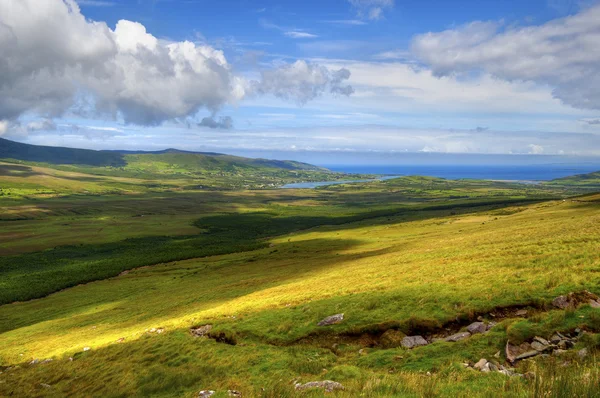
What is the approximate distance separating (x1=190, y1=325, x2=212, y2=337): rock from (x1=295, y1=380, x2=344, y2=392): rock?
15748 millimetres

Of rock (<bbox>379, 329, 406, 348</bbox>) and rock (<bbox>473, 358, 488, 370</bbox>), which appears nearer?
rock (<bbox>473, 358, 488, 370</bbox>)

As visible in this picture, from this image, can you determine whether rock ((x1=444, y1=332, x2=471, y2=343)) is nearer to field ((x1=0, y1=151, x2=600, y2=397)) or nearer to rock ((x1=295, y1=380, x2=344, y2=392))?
field ((x1=0, y1=151, x2=600, y2=397))

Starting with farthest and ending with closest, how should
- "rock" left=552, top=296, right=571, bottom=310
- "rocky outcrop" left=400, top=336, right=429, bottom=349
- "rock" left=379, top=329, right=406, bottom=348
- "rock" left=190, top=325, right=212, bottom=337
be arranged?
"rock" left=190, top=325, right=212, bottom=337, "rock" left=379, top=329, right=406, bottom=348, "rocky outcrop" left=400, top=336, right=429, bottom=349, "rock" left=552, top=296, right=571, bottom=310

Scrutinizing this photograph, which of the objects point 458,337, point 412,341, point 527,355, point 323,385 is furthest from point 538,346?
point 323,385

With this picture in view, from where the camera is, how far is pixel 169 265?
9700 centimetres

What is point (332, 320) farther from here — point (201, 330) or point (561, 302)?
point (561, 302)

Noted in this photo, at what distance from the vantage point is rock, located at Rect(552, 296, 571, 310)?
19922 millimetres

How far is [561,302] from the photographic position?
805 inches

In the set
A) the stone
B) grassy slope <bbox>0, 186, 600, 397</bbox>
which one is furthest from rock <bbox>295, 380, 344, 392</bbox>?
the stone

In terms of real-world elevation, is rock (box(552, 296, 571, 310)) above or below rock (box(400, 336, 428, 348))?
above

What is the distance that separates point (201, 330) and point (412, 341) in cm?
1798

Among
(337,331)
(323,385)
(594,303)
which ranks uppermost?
(594,303)

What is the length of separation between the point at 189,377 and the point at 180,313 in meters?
20.4

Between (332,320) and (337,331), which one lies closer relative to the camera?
(337,331)
